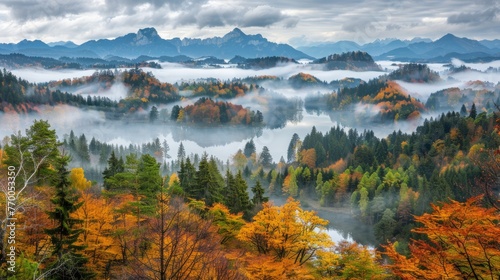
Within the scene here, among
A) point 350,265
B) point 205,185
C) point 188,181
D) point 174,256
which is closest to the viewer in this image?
point 174,256

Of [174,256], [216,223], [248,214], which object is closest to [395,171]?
[248,214]

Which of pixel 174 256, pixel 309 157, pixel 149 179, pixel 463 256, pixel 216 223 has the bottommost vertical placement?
pixel 309 157

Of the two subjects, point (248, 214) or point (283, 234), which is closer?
Result: point (283, 234)

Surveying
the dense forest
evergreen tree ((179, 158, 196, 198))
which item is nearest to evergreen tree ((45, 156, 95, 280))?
the dense forest

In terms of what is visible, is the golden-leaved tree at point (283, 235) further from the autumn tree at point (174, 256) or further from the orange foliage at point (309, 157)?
the orange foliage at point (309, 157)

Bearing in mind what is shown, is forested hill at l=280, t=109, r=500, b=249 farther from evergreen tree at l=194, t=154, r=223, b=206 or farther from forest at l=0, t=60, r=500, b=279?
evergreen tree at l=194, t=154, r=223, b=206

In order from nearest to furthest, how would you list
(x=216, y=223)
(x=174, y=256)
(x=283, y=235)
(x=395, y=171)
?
(x=174, y=256) → (x=283, y=235) → (x=216, y=223) → (x=395, y=171)

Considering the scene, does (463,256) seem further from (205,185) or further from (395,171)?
(395,171)

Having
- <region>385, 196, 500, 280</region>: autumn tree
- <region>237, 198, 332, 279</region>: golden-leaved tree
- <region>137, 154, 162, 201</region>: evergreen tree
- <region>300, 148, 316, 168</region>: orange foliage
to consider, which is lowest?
<region>300, 148, 316, 168</region>: orange foliage

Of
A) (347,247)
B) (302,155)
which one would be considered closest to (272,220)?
(347,247)

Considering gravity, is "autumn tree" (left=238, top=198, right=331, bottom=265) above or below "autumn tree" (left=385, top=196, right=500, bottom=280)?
below

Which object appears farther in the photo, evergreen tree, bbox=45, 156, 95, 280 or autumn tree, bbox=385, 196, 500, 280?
evergreen tree, bbox=45, 156, 95, 280

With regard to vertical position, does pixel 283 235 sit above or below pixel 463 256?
below

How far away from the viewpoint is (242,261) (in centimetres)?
2636
